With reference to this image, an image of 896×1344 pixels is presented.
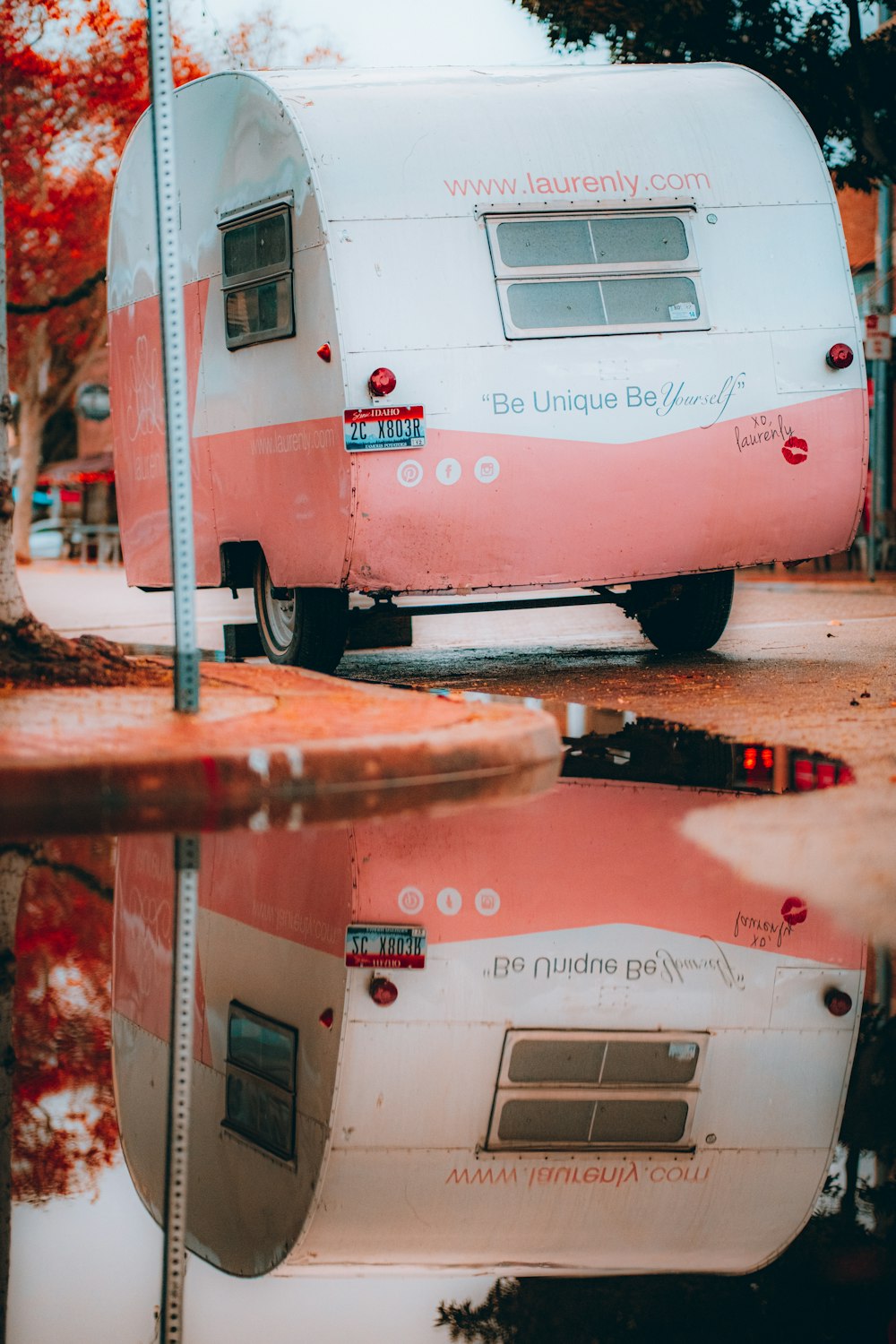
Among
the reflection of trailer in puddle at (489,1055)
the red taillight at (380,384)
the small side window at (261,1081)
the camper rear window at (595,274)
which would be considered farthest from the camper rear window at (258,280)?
the small side window at (261,1081)

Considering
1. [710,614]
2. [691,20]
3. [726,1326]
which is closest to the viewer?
[726,1326]

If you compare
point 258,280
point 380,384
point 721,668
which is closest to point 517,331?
point 380,384

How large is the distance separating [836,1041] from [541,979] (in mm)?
929

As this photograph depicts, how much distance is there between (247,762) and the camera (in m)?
7.51

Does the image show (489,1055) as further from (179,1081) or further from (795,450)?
(795,450)

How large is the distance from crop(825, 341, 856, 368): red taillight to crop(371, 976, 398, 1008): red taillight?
24.5 feet

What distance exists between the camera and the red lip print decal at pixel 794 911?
19.2 ft

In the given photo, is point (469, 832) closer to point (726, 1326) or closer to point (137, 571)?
point (726, 1326)

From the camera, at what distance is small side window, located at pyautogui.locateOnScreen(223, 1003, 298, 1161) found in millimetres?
4320

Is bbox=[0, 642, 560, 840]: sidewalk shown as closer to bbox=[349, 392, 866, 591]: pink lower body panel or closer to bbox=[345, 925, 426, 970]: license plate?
bbox=[345, 925, 426, 970]: license plate

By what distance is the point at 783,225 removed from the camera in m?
12.1

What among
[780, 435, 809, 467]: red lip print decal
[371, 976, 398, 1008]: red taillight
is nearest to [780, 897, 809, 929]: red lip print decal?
[371, 976, 398, 1008]: red taillight

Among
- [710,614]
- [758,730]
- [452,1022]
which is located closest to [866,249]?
[710,614]

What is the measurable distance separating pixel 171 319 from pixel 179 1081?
4309 mm
